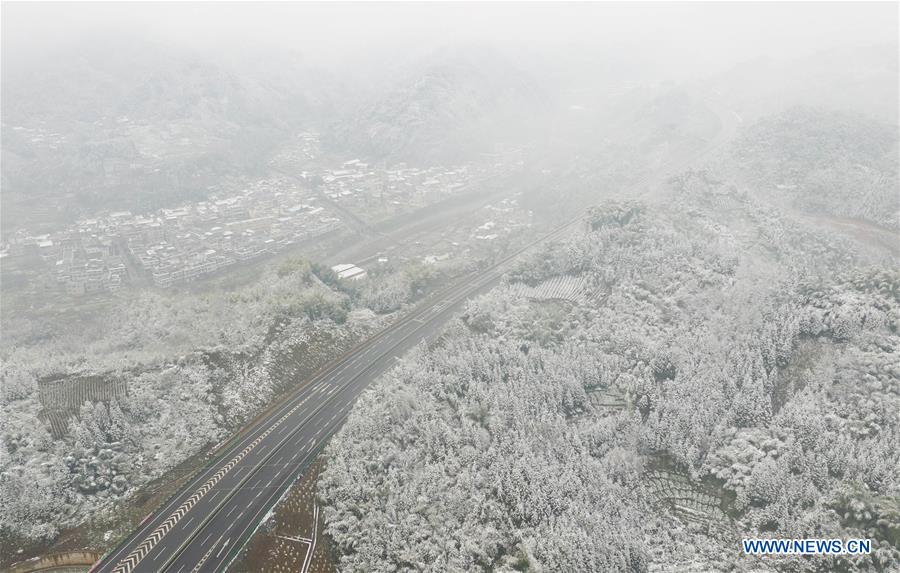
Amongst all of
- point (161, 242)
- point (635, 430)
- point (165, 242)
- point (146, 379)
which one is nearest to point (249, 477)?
point (146, 379)

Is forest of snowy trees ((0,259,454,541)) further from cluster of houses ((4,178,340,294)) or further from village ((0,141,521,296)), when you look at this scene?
cluster of houses ((4,178,340,294))

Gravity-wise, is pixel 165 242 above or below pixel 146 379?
below

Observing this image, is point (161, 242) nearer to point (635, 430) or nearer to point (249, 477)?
point (249, 477)

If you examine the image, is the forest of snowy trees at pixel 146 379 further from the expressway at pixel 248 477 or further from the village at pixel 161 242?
the village at pixel 161 242

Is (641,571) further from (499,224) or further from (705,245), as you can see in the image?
(499,224)

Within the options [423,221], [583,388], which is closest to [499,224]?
[423,221]

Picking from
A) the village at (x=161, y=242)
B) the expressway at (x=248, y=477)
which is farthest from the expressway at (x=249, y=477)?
the village at (x=161, y=242)
